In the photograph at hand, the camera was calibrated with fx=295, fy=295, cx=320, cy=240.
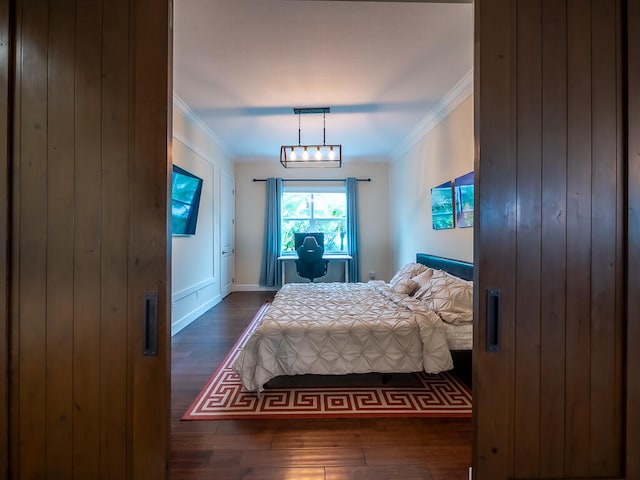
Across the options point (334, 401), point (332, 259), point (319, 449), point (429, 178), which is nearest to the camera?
point (319, 449)

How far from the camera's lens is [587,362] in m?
1.29

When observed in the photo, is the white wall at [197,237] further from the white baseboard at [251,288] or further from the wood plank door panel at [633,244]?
the wood plank door panel at [633,244]

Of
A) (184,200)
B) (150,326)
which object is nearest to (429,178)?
(184,200)

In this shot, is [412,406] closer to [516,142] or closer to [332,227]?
[516,142]

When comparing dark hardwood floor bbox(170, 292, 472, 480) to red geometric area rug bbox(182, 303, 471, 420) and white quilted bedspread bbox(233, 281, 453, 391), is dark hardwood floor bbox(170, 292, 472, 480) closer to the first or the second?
red geometric area rug bbox(182, 303, 471, 420)

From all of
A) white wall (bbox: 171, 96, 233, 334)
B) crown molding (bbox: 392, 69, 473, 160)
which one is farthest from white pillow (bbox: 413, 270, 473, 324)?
white wall (bbox: 171, 96, 233, 334)

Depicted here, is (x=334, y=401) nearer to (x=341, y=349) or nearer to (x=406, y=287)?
(x=341, y=349)

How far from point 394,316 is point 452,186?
1772 mm

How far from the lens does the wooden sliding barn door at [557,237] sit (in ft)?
4.17

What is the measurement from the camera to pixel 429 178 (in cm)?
414

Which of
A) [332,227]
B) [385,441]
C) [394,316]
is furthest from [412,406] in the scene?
[332,227]

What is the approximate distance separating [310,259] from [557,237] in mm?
4448

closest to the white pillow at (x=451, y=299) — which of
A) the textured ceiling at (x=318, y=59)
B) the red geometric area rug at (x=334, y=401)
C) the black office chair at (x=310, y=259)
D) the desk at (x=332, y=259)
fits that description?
the red geometric area rug at (x=334, y=401)

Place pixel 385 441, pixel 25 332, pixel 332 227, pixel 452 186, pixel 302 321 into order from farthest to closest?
pixel 332 227 → pixel 452 186 → pixel 302 321 → pixel 385 441 → pixel 25 332
